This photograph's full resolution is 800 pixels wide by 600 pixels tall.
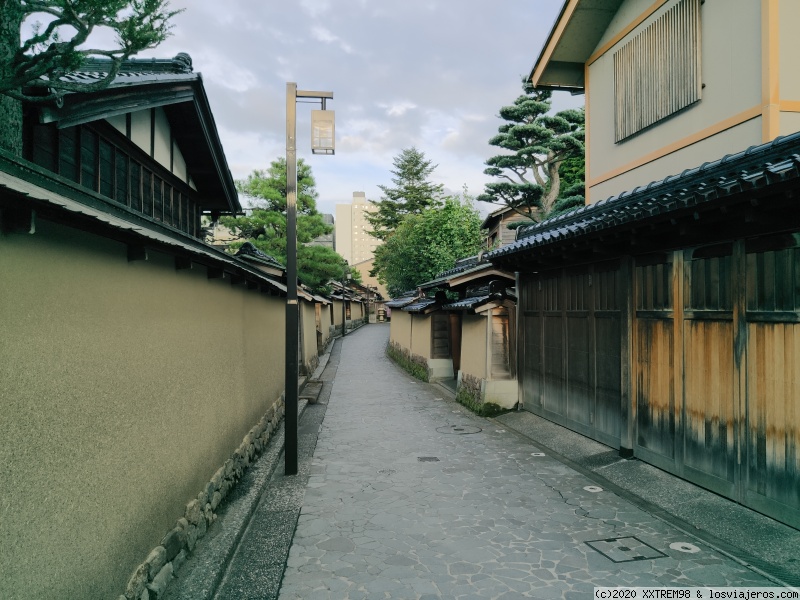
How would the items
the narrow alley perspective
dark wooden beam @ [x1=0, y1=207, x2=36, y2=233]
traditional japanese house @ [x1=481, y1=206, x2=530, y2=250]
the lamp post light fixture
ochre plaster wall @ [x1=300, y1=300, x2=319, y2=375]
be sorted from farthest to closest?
1. traditional japanese house @ [x1=481, y1=206, x2=530, y2=250]
2. ochre plaster wall @ [x1=300, y1=300, x2=319, y2=375]
3. the lamp post light fixture
4. the narrow alley perspective
5. dark wooden beam @ [x1=0, y1=207, x2=36, y2=233]

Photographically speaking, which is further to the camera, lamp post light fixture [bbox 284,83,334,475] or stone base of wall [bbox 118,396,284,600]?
lamp post light fixture [bbox 284,83,334,475]

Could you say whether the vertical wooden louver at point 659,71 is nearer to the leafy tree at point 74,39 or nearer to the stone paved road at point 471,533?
the stone paved road at point 471,533

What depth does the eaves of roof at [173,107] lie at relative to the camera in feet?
21.8

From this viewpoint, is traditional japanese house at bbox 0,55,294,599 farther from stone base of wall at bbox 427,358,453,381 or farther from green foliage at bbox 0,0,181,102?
stone base of wall at bbox 427,358,453,381

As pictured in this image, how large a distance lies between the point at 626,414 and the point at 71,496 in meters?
8.81

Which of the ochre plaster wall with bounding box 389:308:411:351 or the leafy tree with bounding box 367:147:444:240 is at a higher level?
the leafy tree with bounding box 367:147:444:240

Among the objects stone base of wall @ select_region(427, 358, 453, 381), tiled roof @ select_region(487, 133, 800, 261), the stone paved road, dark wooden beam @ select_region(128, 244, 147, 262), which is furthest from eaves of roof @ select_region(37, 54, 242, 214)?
stone base of wall @ select_region(427, 358, 453, 381)

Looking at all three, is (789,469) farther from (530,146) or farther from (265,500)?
(530,146)

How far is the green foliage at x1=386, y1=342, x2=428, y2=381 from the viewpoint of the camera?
24.0 meters

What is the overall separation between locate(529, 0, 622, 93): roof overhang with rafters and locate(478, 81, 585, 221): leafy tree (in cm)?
1782

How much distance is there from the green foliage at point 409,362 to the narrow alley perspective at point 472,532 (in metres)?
12.5

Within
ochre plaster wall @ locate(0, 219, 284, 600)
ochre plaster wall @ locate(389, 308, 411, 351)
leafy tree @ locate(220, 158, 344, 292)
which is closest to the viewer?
ochre plaster wall @ locate(0, 219, 284, 600)

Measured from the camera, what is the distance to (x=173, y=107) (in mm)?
10523

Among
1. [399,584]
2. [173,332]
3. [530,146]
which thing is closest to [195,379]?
[173,332]
